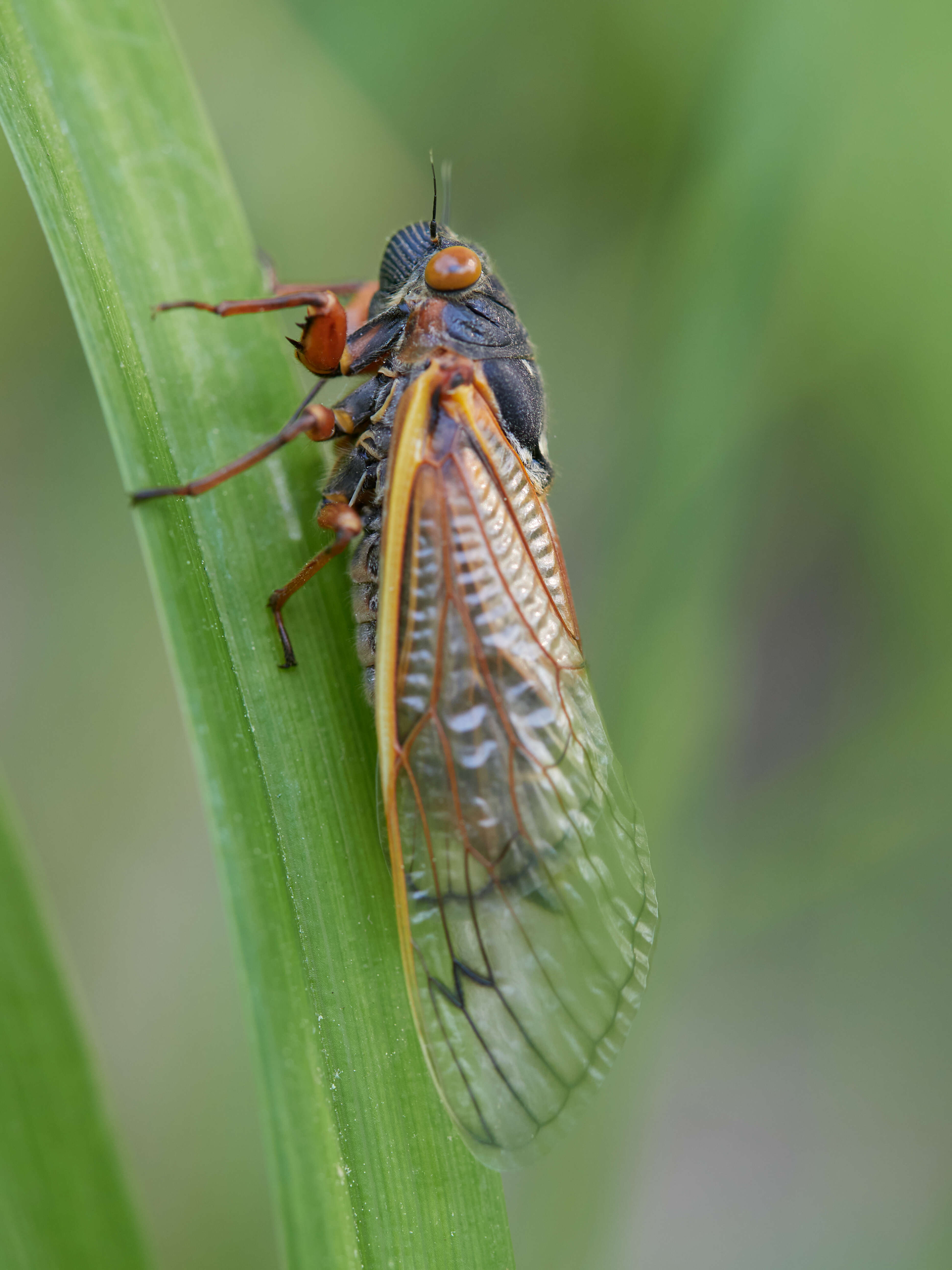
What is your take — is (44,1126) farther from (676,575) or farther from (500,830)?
(676,575)

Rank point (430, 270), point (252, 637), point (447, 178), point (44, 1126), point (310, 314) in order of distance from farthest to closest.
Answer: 1. point (447, 178)
2. point (430, 270)
3. point (310, 314)
4. point (252, 637)
5. point (44, 1126)

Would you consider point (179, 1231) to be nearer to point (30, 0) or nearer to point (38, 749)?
point (38, 749)

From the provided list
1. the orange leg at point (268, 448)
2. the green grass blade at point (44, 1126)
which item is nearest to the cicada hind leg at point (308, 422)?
the orange leg at point (268, 448)

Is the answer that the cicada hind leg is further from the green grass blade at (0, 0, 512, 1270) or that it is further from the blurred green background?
the blurred green background

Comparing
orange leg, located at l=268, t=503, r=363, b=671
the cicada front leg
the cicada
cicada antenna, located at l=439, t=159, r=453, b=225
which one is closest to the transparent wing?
the cicada

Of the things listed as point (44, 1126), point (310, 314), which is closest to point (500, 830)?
point (44, 1126)
